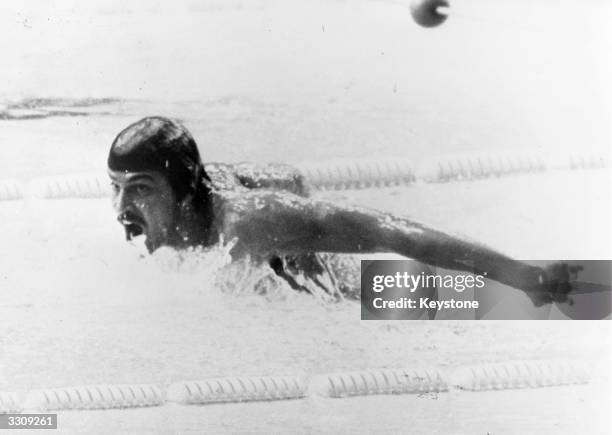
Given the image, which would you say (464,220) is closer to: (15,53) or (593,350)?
(593,350)

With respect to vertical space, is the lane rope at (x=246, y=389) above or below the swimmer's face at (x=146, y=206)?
below

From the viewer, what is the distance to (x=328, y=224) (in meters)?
1.34

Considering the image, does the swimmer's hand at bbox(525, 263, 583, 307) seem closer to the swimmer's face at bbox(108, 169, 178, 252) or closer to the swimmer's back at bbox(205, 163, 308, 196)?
the swimmer's back at bbox(205, 163, 308, 196)

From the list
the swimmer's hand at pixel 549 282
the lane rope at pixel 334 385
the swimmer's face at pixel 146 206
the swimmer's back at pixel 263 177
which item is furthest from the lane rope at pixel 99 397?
the swimmer's hand at pixel 549 282

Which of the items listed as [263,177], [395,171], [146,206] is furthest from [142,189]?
[395,171]

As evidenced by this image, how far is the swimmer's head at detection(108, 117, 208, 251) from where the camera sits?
134 centimetres

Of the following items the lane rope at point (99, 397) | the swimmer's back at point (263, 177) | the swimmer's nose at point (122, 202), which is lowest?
the lane rope at point (99, 397)

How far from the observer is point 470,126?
136 centimetres

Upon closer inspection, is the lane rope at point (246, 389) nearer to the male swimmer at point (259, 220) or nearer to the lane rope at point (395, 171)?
the male swimmer at point (259, 220)

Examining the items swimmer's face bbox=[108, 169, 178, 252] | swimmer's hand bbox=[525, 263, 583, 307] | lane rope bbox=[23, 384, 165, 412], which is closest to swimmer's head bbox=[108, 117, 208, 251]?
swimmer's face bbox=[108, 169, 178, 252]

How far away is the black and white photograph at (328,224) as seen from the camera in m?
1.35

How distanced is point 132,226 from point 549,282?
70 cm

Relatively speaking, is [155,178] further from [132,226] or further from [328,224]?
[328,224]

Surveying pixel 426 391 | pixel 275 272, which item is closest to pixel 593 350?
pixel 426 391
